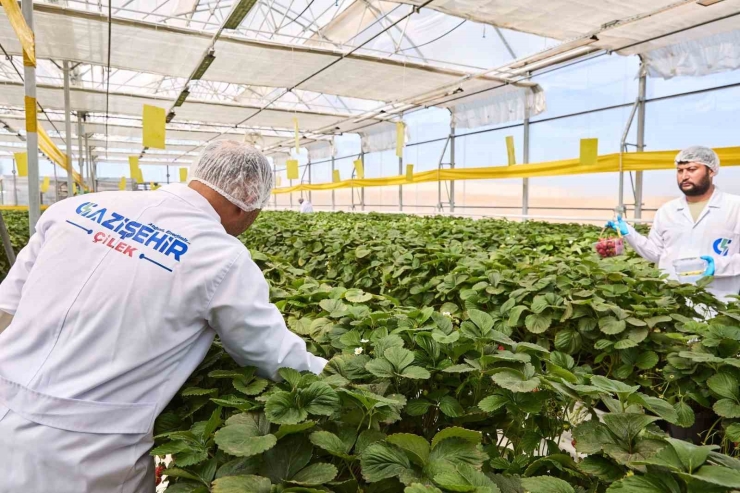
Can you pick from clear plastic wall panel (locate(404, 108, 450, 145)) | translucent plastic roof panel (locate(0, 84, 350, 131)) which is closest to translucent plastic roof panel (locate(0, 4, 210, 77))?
translucent plastic roof panel (locate(0, 84, 350, 131))


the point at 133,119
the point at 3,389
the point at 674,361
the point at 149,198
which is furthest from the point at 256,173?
the point at 133,119

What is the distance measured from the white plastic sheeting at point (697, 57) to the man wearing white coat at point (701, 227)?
5875 millimetres

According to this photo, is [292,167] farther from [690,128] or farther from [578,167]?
[690,128]

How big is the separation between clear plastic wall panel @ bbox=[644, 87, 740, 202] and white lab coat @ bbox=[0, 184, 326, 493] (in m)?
9.83

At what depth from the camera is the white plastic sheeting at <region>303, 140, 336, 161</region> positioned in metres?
24.9

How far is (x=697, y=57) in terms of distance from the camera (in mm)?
8453

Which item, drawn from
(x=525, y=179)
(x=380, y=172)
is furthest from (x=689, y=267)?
(x=380, y=172)

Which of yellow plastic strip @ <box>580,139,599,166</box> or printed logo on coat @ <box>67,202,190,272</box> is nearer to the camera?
printed logo on coat @ <box>67,202,190,272</box>

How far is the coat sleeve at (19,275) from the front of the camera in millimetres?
1547

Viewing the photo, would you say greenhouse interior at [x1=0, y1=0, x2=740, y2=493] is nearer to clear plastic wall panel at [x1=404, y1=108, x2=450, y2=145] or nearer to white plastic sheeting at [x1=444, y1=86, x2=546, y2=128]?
white plastic sheeting at [x1=444, y1=86, x2=546, y2=128]

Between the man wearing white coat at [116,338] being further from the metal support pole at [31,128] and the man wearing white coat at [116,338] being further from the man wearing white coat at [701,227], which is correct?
the man wearing white coat at [701,227]

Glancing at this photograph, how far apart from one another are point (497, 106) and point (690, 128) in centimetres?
493

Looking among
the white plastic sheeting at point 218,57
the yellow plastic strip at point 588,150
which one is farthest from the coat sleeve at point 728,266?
the white plastic sheeting at point 218,57

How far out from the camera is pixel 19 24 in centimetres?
290
